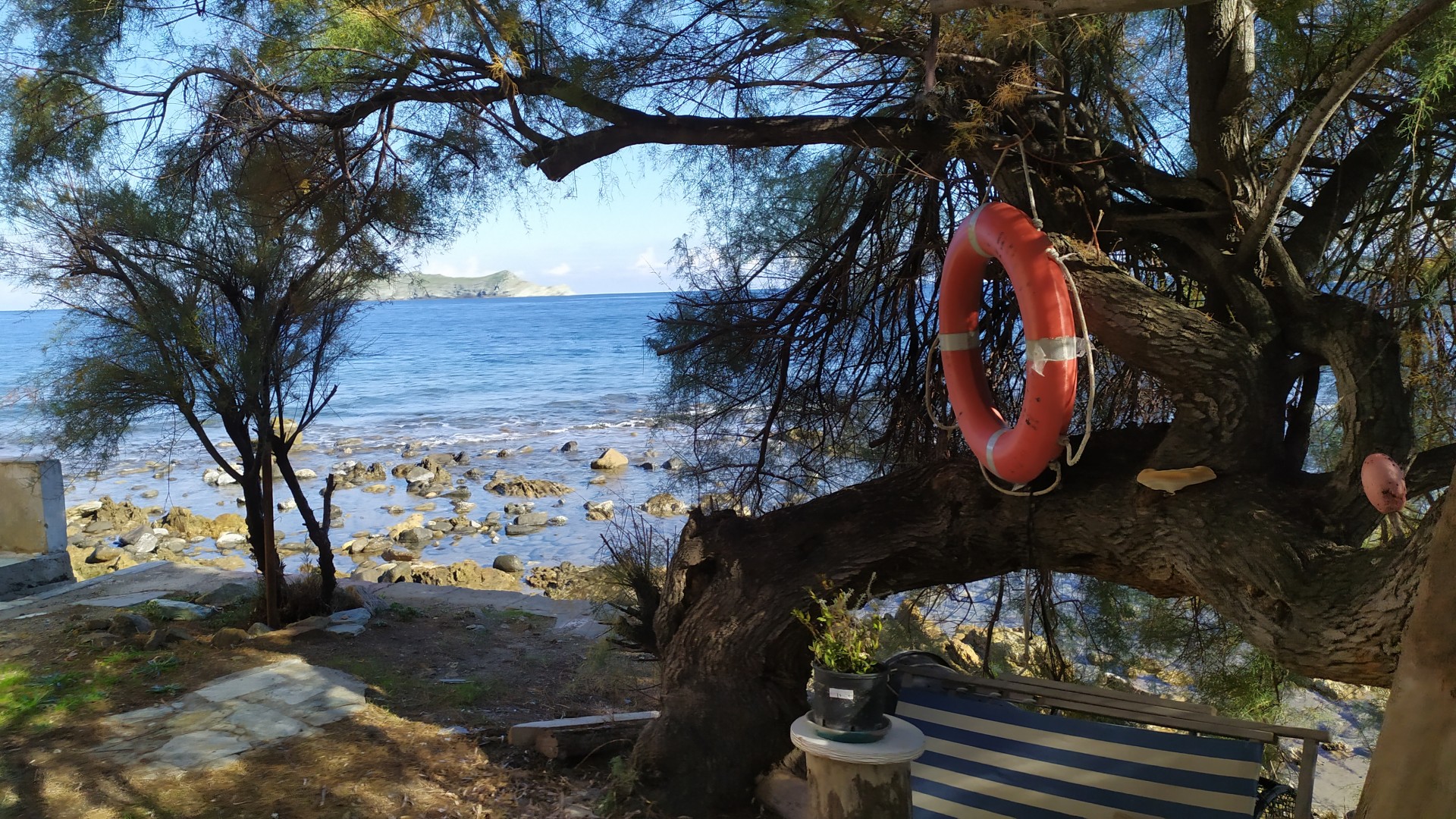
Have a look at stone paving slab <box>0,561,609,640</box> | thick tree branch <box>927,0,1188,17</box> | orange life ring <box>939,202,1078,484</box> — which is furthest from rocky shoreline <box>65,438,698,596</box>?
thick tree branch <box>927,0,1188,17</box>

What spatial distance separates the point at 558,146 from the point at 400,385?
23.4m

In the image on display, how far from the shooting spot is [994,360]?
4105 millimetres

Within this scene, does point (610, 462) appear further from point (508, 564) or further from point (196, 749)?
point (196, 749)

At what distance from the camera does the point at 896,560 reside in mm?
3309

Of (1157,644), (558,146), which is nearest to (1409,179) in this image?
(1157,644)

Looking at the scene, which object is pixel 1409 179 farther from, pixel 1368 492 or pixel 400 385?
pixel 400 385

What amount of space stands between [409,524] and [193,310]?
5920 mm

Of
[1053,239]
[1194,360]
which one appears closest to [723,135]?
[1053,239]

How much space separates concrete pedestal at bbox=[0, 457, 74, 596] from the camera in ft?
20.7

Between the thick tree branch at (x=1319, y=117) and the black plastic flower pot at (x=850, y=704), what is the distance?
1.72 metres

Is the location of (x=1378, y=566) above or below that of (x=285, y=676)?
above

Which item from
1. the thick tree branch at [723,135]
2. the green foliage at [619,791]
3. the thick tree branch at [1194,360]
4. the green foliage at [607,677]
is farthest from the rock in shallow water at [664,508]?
the thick tree branch at [1194,360]

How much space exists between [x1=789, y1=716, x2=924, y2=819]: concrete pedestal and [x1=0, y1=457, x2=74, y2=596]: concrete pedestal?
6.12m

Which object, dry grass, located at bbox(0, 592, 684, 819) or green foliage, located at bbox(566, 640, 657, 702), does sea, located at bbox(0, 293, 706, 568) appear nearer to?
green foliage, located at bbox(566, 640, 657, 702)
